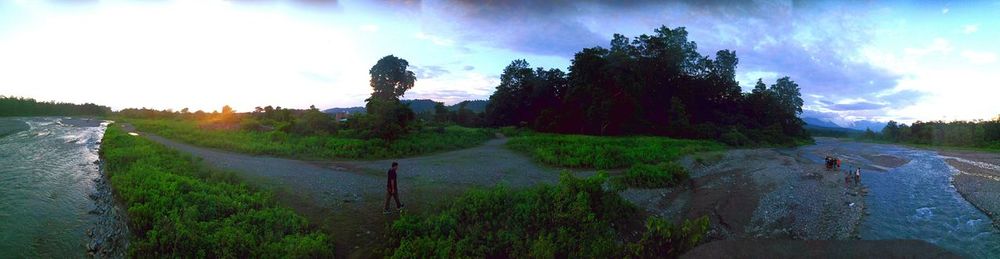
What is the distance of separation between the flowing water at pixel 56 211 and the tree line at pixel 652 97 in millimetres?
42693

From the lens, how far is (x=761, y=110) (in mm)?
62094

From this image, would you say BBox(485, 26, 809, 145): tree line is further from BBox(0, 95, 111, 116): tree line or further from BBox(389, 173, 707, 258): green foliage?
BBox(0, 95, 111, 116): tree line

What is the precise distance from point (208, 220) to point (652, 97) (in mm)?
54876

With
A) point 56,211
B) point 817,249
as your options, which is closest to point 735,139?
point 817,249

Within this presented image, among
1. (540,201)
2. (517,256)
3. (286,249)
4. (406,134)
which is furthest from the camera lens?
(406,134)

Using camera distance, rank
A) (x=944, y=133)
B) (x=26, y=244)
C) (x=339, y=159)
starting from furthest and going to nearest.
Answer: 1. (x=944, y=133)
2. (x=339, y=159)
3. (x=26, y=244)

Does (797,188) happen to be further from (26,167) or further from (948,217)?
(26,167)

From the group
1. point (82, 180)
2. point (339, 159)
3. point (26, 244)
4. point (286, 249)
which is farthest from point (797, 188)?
point (82, 180)

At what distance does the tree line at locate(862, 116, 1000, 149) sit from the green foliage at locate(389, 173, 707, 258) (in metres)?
62.2

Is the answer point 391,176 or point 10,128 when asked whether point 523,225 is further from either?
point 10,128

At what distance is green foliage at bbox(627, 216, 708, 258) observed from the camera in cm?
996

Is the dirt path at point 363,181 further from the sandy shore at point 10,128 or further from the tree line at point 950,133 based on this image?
the tree line at point 950,133

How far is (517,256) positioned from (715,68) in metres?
62.5

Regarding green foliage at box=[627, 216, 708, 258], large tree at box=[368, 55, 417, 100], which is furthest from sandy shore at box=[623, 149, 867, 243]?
large tree at box=[368, 55, 417, 100]
